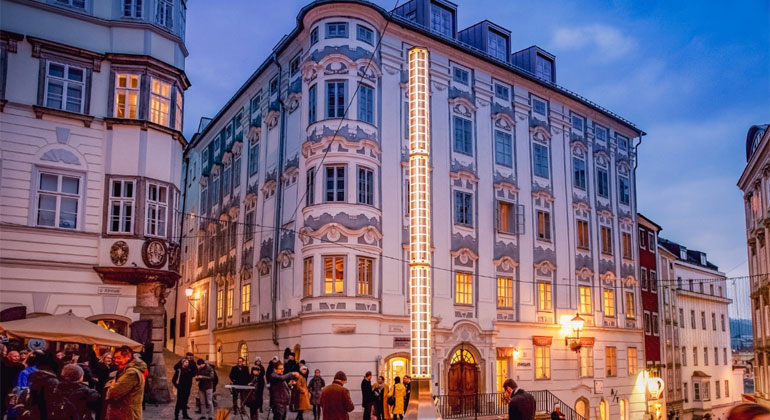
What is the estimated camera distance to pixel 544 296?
36.5 metres

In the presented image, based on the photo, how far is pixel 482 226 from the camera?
34062mm

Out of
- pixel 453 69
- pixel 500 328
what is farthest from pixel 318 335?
pixel 453 69

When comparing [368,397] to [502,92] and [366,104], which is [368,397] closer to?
[366,104]

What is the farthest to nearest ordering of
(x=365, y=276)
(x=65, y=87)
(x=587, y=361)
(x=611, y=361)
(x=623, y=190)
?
1. (x=623, y=190)
2. (x=611, y=361)
3. (x=587, y=361)
4. (x=365, y=276)
5. (x=65, y=87)

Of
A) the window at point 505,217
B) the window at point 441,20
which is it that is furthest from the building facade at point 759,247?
the window at point 441,20

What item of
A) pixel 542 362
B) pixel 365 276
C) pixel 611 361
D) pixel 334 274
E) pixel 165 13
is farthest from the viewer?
pixel 611 361

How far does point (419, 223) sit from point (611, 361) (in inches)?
1217

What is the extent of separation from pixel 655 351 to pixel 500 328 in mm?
16109

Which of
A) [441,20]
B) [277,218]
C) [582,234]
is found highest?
[441,20]

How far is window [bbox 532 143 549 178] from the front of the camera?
37.6 meters

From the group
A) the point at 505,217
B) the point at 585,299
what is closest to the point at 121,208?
the point at 505,217

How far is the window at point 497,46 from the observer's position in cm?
3781

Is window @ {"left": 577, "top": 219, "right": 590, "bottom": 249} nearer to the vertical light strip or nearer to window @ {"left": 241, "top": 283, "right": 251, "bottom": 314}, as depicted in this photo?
window @ {"left": 241, "top": 283, "right": 251, "bottom": 314}

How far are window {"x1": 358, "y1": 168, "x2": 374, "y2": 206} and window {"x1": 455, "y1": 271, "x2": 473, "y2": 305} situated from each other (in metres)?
5.58
